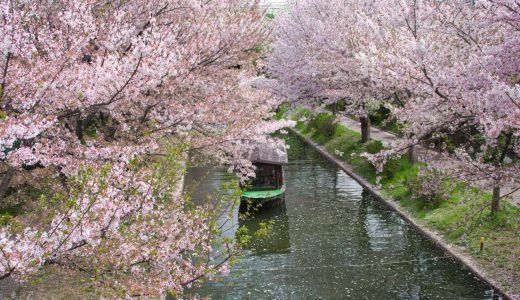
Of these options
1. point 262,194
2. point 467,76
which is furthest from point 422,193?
point 262,194

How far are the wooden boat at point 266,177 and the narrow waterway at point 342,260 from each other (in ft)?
2.59

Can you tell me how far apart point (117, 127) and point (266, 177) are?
13031mm

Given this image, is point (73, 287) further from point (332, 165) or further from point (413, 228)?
point (332, 165)

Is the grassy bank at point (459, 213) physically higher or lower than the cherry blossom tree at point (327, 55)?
lower

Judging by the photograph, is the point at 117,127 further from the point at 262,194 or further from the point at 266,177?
the point at 266,177

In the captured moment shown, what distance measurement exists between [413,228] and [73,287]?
39.7 ft

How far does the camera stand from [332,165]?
3238 centimetres

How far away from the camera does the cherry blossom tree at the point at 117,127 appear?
→ 6.58 m

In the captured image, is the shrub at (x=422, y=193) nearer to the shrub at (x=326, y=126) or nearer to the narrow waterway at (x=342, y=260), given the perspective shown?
the narrow waterway at (x=342, y=260)

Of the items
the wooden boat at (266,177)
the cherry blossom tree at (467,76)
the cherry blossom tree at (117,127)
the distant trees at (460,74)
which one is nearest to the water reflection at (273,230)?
the wooden boat at (266,177)

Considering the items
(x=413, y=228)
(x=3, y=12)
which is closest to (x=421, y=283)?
(x=413, y=228)

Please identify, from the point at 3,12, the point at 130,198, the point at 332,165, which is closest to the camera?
the point at 130,198

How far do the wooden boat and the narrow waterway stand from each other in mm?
790

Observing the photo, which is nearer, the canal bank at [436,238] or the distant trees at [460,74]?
the distant trees at [460,74]
